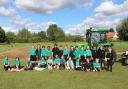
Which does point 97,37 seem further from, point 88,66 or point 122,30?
point 122,30

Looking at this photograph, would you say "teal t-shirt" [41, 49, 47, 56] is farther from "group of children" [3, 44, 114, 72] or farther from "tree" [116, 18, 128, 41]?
"tree" [116, 18, 128, 41]

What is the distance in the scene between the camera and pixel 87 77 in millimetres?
15969

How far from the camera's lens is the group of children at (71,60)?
1917cm

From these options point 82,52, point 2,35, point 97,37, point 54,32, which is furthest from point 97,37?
point 54,32

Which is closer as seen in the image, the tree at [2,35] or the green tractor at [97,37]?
the green tractor at [97,37]

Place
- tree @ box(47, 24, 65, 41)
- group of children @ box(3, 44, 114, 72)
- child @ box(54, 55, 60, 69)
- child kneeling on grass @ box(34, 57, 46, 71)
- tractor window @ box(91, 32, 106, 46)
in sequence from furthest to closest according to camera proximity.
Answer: tree @ box(47, 24, 65, 41) → tractor window @ box(91, 32, 106, 46) → child @ box(54, 55, 60, 69) → child kneeling on grass @ box(34, 57, 46, 71) → group of children @ box(3, 44, 114, 72)

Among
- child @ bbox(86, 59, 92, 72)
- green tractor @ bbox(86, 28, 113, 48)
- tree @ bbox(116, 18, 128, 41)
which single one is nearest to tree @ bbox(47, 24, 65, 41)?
tree @ bbox(116, 18, 128, 41)

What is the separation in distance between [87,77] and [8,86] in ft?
14.7

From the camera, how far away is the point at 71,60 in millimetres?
19953

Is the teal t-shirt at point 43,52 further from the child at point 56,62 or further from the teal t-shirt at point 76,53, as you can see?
the teal t-shirt at point 76,53

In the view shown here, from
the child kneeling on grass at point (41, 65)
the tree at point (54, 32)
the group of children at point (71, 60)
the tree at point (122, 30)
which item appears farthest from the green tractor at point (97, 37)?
the tree at point (54, 32)

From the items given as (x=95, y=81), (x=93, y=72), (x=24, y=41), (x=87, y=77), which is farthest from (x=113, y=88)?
(x=24, y=41)

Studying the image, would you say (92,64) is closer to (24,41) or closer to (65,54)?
(65,54)

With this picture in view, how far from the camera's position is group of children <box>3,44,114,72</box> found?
1917 centimetres
